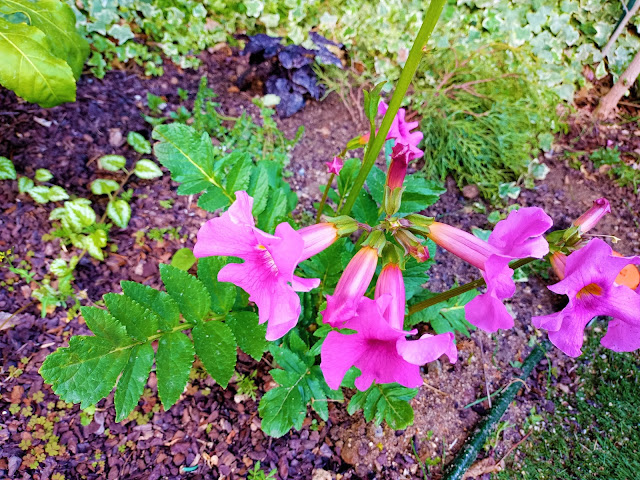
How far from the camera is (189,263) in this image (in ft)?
8.23

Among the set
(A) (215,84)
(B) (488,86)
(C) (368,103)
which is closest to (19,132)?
(A) (215,84)

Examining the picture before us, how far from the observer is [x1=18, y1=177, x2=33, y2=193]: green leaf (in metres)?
2.62

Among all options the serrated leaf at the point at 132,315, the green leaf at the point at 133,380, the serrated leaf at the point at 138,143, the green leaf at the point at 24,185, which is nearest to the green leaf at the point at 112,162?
the serrated leaf at the point at 138,143

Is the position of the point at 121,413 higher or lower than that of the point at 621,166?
lower

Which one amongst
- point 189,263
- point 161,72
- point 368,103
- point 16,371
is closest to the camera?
point 368,103

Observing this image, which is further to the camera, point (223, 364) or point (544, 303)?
point (544, 303)

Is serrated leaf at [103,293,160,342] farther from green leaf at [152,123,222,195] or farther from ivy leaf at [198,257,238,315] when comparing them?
green leaf at [152,123,222,195]

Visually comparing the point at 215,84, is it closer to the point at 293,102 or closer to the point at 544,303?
the point at 293,102

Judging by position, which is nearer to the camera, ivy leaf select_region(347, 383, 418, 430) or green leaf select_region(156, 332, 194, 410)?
green leaf select_region(156, 332, 194, 410)

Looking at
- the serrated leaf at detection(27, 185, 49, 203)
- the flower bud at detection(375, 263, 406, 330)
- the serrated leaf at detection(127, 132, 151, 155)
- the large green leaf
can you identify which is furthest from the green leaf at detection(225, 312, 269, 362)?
the large green leaf

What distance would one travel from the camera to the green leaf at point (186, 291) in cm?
176

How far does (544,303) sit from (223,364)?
2300mm

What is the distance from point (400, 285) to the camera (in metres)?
1.38

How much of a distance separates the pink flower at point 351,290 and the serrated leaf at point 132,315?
0.74 m
